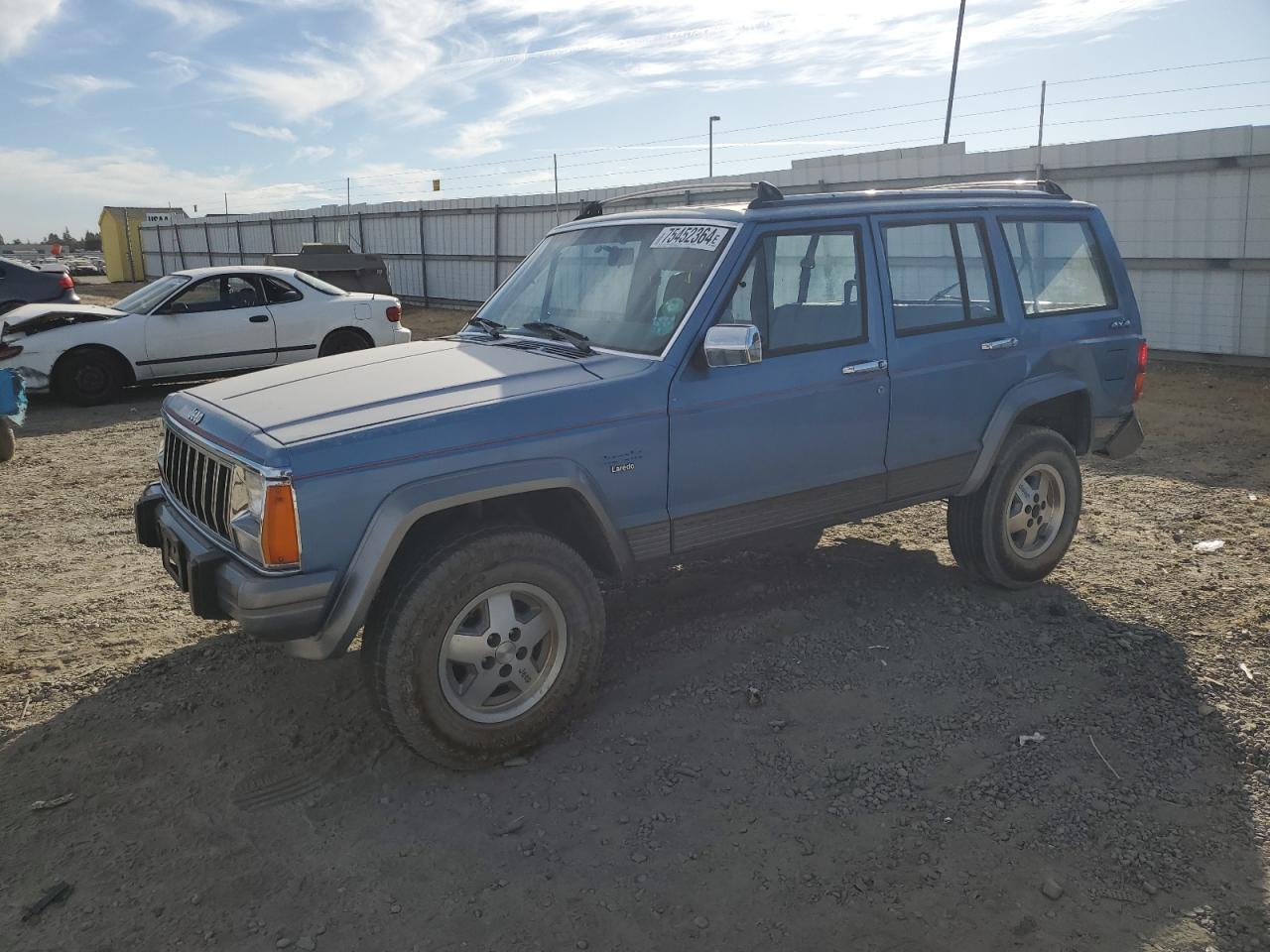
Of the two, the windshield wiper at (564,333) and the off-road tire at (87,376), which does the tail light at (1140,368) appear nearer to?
the windshield wiper at (564,333)

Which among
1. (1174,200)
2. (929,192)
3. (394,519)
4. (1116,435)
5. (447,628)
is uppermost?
(1174,200)

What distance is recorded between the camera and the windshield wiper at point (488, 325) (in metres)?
4.63

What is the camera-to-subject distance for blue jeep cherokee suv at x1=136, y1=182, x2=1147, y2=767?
3.36m

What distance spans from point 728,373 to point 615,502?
27.9 inches

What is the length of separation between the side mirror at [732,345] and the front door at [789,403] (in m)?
0.13

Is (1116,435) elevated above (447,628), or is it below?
above

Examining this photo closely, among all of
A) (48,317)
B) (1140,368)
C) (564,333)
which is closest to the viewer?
(564,333)

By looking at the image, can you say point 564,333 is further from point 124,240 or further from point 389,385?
point 124,240

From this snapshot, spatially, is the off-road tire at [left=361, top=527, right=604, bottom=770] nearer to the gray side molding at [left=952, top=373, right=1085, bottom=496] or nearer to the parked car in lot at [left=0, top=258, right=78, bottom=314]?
the gray side molding at [left=952, top=373, right=1085, bottom=496]

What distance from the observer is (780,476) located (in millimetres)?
4211

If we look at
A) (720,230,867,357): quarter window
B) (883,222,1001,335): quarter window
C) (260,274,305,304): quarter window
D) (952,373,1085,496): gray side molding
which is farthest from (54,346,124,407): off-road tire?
(952,373,1085,496): gray side molding

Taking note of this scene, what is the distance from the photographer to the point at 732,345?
3713mm

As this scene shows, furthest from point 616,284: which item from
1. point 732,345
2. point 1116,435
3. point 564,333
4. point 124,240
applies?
point 124,240

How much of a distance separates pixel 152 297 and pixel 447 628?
31.4 feet
